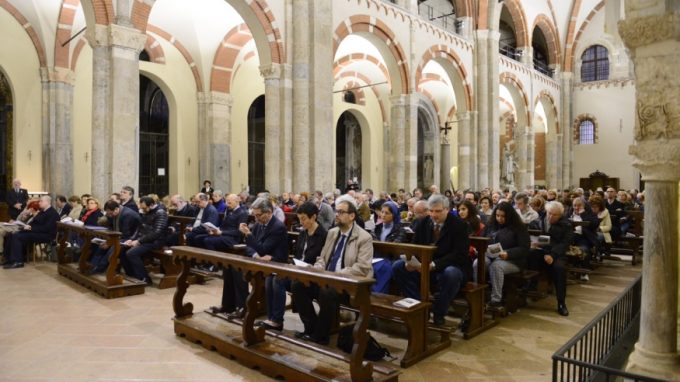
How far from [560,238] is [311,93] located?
7.71m

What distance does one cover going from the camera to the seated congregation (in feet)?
13.8

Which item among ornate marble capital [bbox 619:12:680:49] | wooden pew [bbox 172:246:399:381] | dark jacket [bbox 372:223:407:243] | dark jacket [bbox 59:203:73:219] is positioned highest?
ornate marble capital [bbox 619:12:680:49]

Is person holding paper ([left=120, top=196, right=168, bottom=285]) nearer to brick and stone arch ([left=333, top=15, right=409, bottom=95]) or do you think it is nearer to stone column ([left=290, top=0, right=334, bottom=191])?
stone column ([left=290, top=0, right=334, bottom=191])

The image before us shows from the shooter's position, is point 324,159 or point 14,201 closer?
point 14,201

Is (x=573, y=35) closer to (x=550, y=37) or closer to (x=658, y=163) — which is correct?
(x=550, y=37)

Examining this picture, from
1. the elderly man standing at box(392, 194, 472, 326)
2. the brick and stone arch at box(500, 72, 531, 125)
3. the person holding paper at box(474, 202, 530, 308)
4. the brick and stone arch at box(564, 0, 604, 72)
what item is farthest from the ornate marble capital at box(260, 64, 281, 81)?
the brick and stone arch at box(564, 0, 604, 72)

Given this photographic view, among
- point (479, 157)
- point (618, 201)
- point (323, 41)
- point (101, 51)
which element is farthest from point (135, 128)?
point (479, 157)

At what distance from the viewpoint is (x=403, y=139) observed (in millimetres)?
15781

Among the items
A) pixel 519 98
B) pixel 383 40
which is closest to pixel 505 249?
pixel 383 40

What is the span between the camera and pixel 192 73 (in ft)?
52.4

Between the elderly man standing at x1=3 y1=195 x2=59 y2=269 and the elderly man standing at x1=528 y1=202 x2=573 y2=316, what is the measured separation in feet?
26.5

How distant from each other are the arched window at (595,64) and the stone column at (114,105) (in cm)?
2520

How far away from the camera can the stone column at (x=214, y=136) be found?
52.9 ft

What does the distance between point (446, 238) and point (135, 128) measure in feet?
23.1
